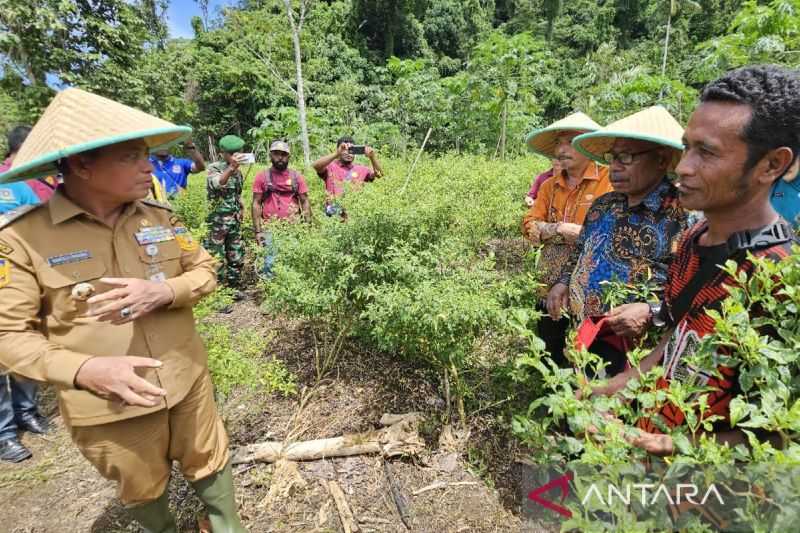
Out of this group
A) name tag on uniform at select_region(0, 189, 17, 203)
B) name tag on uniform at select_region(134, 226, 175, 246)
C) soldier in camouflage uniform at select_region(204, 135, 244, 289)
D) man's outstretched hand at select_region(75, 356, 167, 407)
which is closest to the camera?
man's outstretched hand at select_region(75, 356, 167, 407)

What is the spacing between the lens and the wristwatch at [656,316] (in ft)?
4.63

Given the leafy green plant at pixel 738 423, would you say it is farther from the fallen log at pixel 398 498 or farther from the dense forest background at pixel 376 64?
the dense forest background at pixel 376 64

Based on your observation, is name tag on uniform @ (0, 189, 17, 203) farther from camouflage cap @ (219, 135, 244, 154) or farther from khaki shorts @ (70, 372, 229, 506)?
camouflage cap @ (219, 135, 244, 154)

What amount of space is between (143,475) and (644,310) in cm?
205

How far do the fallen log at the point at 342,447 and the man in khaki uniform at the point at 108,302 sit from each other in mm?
840

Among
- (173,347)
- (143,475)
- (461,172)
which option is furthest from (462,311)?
(461,172)

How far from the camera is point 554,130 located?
2.71 metres

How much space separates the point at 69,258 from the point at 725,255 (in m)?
2.13

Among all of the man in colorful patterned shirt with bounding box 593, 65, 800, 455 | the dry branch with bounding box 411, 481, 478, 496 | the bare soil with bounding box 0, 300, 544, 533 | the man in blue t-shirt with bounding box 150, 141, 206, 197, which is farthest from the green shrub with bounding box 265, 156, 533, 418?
the man in blue t-shirt with bounding box 150, 141, 206, 197

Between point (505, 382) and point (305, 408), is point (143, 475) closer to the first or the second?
point (305, 408)

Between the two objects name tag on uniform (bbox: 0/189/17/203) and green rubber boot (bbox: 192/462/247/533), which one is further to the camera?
name tag on uniform (bbox: 0/189/17/203)

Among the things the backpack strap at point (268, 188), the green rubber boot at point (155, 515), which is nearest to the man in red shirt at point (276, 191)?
the backpack strap at point (268, 188)

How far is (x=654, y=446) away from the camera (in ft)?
2.81

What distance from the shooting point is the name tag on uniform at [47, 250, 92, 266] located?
1.38m
